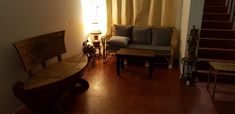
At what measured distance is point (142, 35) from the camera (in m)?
4.79

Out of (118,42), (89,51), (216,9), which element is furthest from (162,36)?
(89,51)

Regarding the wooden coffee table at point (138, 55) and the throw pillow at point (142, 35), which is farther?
the throw pillow at point (142, 35)

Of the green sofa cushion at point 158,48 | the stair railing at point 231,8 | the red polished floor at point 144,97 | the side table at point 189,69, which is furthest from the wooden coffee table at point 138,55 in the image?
the stair railing at point 231,8

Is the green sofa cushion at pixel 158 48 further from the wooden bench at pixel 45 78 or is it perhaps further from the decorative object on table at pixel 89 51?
the wooden bench at pixel 45 78

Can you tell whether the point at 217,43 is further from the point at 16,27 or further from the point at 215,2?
the point at 16,27

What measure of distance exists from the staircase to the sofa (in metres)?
0.65

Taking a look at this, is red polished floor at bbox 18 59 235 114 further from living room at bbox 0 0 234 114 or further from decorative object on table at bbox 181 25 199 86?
decorative object on table at bbox 181 25 199 86

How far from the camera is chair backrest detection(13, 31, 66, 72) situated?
8.68 ft

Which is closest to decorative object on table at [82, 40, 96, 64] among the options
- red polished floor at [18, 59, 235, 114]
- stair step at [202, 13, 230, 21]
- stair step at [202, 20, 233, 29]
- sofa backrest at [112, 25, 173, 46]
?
red polished floor at [18, 59, 235, 114]

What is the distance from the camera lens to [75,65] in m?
3.20

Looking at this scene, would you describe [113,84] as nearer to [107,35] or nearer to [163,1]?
[107,35]

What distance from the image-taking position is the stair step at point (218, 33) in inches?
164

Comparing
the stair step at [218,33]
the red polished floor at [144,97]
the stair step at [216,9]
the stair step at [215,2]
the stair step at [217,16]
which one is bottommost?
the red polished floor at [144,97]

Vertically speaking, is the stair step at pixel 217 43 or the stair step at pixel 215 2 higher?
the stair step at pixel 215 2
